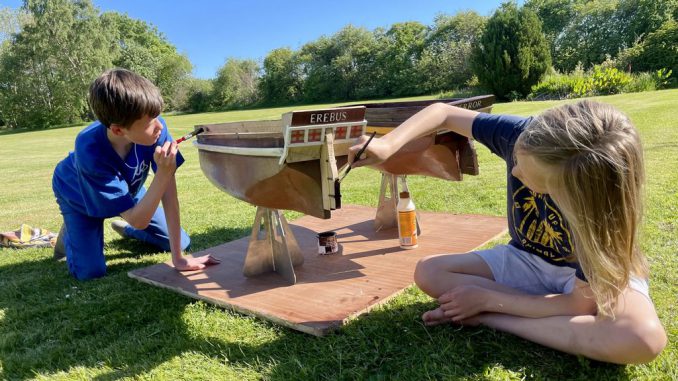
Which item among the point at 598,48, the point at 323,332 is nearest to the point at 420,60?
the point at 598,48

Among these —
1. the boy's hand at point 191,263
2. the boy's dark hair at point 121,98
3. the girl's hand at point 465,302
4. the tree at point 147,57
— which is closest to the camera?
the girl's hand at point 465,302

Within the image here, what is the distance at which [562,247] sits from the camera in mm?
2240

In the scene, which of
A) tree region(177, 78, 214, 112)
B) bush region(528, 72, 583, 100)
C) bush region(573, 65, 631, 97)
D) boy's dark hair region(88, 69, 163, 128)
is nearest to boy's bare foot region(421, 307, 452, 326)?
boy's dark hair region(88, 69, 163, 128)

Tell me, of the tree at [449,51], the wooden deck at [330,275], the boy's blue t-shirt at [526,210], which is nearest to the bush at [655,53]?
the tree at [449,51]

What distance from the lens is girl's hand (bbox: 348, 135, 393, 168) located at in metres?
2.34

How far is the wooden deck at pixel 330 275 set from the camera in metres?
2.87

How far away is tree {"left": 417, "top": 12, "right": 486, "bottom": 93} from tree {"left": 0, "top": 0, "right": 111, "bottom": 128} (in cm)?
2893

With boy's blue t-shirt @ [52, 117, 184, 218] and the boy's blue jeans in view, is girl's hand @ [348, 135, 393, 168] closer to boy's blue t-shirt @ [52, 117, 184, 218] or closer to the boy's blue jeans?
boy's blue t-shirt @ [52, 117, 184, 218]

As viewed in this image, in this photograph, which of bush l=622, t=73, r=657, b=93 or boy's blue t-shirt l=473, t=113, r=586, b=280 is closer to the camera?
boy's blue t-shirt l=473, t=113, r=586, b=280

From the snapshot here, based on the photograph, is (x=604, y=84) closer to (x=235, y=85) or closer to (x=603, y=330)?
(x=603, y=330)

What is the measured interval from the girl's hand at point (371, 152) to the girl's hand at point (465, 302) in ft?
2.53

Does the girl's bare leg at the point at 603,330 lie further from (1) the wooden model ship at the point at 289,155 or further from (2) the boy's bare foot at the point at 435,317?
(1) the wooden model ship at the point at 289,155

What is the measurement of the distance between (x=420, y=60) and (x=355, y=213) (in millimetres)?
42088

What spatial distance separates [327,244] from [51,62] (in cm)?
4688
